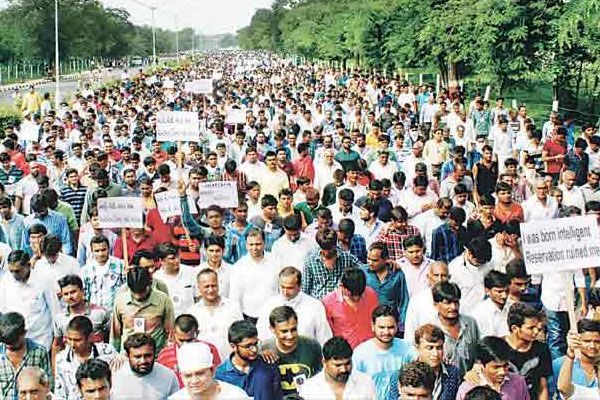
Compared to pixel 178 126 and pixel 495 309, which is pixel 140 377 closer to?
pixel 495 309

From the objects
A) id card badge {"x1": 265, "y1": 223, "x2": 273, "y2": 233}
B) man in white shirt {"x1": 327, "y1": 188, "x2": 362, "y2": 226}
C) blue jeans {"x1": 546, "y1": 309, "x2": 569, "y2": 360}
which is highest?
man in white shirt {"x1": 327, "y1": 188, "x2": 362, "y2": 226}

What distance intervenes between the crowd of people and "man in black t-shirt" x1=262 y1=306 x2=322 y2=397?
0.03 ft

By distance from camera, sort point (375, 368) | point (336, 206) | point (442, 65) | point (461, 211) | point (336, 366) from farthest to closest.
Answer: point (442, 65) < point (336, 206) < point (461, 211) < point (375, 368) < point (336, 366)

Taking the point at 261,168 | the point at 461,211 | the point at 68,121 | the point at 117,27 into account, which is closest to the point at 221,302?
the point at 461,211

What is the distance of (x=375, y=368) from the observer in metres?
5.53

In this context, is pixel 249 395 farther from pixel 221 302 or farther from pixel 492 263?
pixel 492 263

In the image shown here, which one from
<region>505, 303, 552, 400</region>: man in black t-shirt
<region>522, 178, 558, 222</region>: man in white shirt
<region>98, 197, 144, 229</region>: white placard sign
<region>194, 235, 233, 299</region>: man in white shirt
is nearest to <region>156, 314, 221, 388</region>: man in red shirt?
<region>194, 235, 233, 299</region>: man in white shirt

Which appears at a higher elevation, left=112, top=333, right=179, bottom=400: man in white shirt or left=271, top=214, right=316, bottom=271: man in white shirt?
left=271, top=214, right=316, bottom=271: man in white shirt

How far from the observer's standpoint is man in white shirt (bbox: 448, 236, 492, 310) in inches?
281

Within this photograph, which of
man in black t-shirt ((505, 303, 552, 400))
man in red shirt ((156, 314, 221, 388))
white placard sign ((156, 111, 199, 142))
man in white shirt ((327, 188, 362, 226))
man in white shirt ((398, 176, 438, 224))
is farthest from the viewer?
white placard sign ((156, 111, 199, 142))

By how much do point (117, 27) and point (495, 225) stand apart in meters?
99.1

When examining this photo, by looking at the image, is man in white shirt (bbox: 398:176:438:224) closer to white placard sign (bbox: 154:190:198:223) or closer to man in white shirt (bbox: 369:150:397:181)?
man in white shirt (bbox: 369:150:397:181)

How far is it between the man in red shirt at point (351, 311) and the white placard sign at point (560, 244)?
3.96 ft

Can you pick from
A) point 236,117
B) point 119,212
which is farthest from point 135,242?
point 236,117
